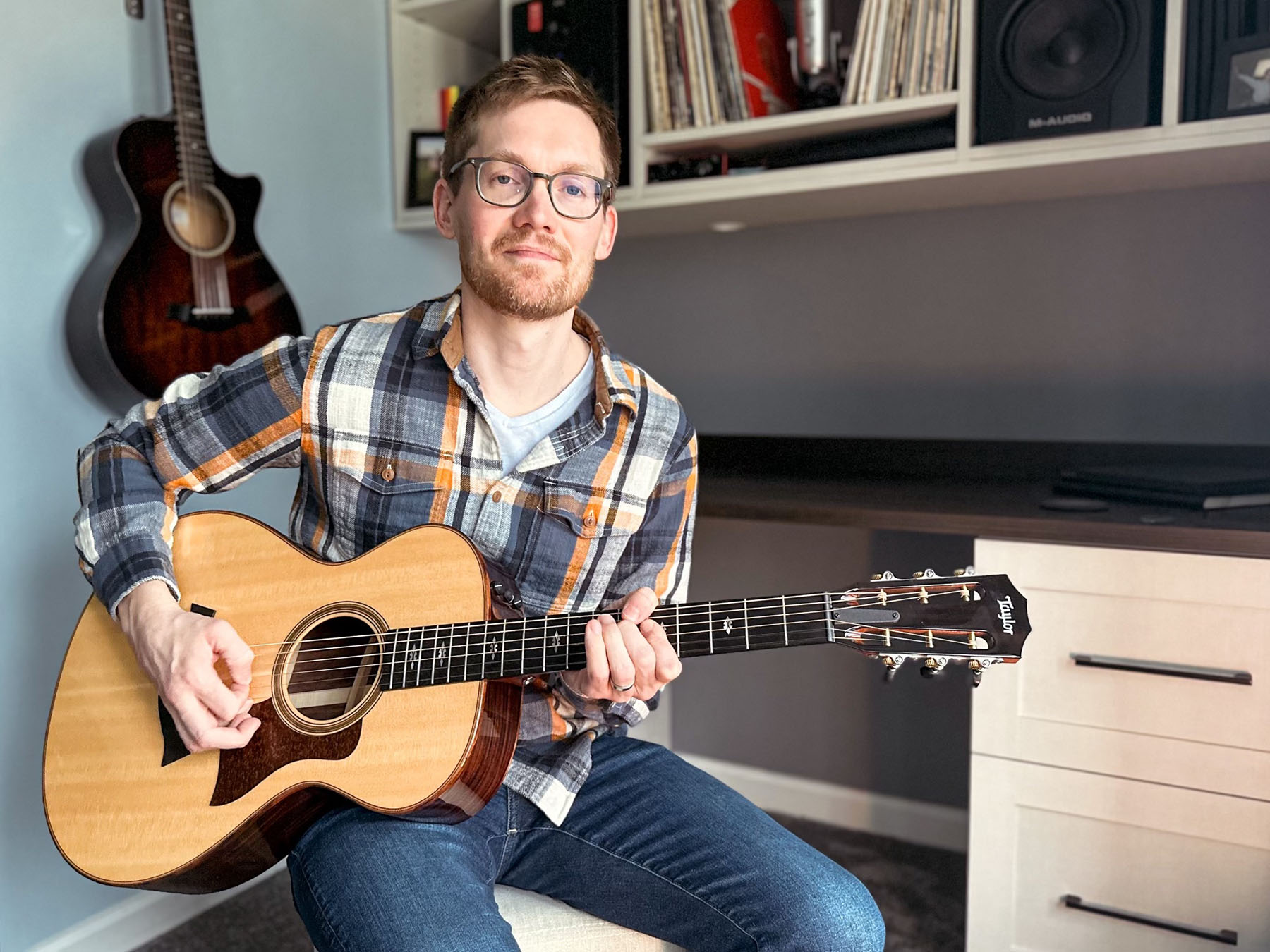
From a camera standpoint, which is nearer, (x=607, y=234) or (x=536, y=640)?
(x=536, y=640)

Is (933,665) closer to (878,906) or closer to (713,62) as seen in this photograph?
(878,906)

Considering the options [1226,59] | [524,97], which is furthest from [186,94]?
[1226,59]

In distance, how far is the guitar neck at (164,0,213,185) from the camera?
61.4 inches

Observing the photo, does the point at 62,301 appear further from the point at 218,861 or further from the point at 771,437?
the point at 771,437

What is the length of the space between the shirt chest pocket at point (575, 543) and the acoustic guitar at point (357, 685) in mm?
112

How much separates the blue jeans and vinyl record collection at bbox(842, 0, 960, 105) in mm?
1093

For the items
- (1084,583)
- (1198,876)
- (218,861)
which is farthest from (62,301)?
(1198,876)

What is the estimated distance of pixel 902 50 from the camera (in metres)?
1.55

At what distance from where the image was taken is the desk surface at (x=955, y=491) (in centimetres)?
129

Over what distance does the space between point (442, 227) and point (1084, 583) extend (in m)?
1.00

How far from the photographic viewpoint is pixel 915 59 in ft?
5.00

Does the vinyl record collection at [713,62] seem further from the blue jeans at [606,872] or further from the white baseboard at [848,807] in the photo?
the white baseboard at [848,807]

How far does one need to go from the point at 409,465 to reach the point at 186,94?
837 mm

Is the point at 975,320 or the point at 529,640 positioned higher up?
the point at 975,320
